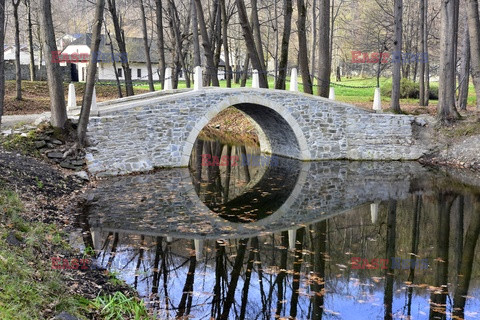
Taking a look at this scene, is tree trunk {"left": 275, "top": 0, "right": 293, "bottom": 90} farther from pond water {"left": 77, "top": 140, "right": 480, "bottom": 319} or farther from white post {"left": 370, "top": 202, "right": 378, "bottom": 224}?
white post {"left": 370, "top": 202, "right": 378, "bottom": 224}

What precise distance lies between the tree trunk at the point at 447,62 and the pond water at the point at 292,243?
3286 millimetres

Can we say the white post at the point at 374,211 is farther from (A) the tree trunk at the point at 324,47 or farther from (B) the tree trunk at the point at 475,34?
(B) the tree trunk at the point at 475,34

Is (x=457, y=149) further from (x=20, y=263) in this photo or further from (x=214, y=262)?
(x=20, y=263)

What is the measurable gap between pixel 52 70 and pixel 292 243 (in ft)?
27.0

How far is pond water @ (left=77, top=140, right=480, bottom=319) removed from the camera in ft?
22.3

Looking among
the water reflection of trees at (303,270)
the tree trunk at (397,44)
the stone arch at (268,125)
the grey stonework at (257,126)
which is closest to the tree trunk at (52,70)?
the grey stonework at (257,126)

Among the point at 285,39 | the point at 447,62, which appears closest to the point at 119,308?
the point at 285,39

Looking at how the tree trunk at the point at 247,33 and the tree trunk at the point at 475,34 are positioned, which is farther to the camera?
the tree trunk at the point at 247,33

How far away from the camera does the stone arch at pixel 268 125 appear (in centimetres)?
1580

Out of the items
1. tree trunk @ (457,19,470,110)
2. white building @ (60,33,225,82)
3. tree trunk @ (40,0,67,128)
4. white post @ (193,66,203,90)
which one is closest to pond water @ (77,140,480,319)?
tree trunk @ (40,0,67,128)

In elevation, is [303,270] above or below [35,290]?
below

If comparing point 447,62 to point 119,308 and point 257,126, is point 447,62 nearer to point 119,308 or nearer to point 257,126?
point 257,126

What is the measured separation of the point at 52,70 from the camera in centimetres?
1355

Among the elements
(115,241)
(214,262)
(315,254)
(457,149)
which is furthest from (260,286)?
(457,149)
